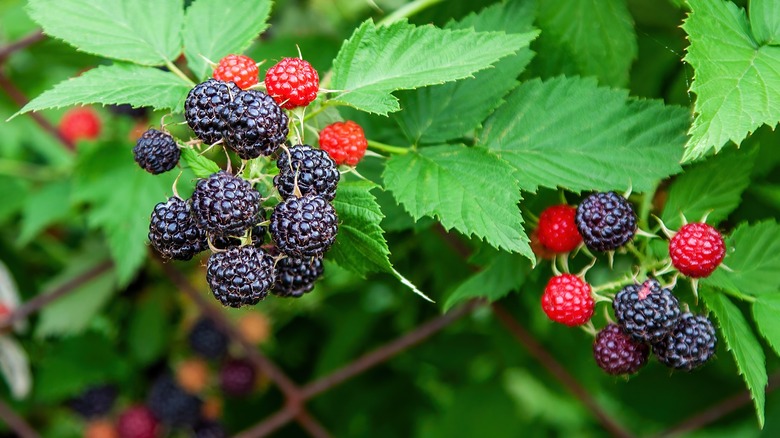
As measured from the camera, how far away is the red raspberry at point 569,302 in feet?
3.64

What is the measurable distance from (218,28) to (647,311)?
746 millimetres

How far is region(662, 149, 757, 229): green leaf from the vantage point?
3.97 feet

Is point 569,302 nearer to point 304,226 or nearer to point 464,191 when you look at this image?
point 464,191

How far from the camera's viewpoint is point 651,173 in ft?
3.76

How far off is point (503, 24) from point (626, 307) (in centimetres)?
48

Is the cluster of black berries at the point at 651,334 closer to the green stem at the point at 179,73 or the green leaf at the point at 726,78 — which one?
the green leaf at the point at 726,78

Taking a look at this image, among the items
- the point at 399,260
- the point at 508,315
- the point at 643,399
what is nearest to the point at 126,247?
the point at 399,260

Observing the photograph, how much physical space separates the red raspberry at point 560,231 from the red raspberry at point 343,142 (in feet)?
0.99

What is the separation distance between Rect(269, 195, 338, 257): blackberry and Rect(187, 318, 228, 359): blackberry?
1298mm

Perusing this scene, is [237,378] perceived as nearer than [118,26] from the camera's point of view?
No

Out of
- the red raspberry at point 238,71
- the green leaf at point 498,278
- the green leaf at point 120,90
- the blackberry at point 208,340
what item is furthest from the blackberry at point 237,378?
the red raspberry at point 238,71

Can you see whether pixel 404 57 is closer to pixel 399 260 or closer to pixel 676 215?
pixel 676 215

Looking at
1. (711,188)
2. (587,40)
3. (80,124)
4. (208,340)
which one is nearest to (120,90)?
(587,40)

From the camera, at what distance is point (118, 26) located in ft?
4.09
